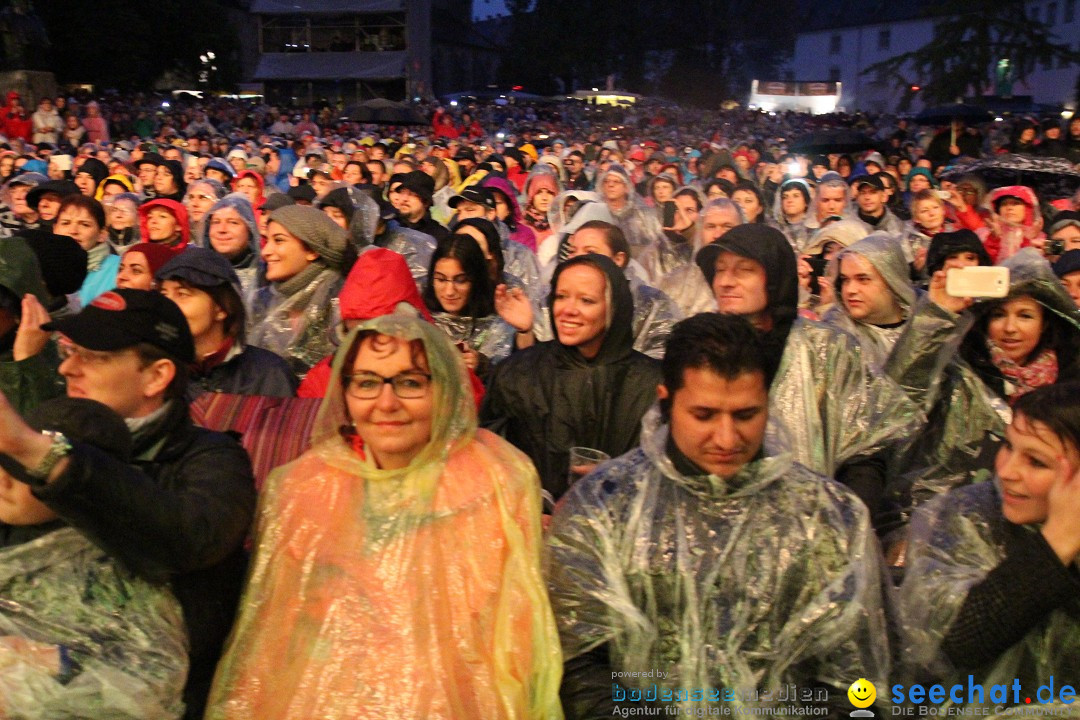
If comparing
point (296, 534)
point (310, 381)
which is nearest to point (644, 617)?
point (296, 534)

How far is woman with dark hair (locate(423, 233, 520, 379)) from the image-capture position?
17.8 feet

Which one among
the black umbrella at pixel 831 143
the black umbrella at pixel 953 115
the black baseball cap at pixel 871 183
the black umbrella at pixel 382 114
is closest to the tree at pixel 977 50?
the black umbrella at pixel 953 115

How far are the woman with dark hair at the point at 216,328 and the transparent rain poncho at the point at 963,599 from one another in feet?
7.74

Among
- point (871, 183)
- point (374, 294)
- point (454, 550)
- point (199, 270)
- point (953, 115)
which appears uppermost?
point (953, 115)

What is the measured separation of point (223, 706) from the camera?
277cm

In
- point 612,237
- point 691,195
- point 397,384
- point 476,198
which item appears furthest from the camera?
point 691,195

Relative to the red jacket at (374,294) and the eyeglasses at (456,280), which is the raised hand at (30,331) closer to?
the red jacket at (374,294)

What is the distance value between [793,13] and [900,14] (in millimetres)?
8050

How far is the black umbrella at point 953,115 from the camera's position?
23484 millimetres

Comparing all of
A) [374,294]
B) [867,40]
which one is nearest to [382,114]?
[374,294]

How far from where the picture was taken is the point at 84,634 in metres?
2.55

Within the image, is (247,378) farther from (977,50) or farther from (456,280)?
(977,50)

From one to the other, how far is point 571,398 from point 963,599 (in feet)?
5.41

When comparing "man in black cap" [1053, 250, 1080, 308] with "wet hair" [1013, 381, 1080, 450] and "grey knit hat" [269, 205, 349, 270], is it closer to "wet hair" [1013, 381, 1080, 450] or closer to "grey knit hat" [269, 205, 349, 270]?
"wet hair" [1013, 381, 1080, 450]
